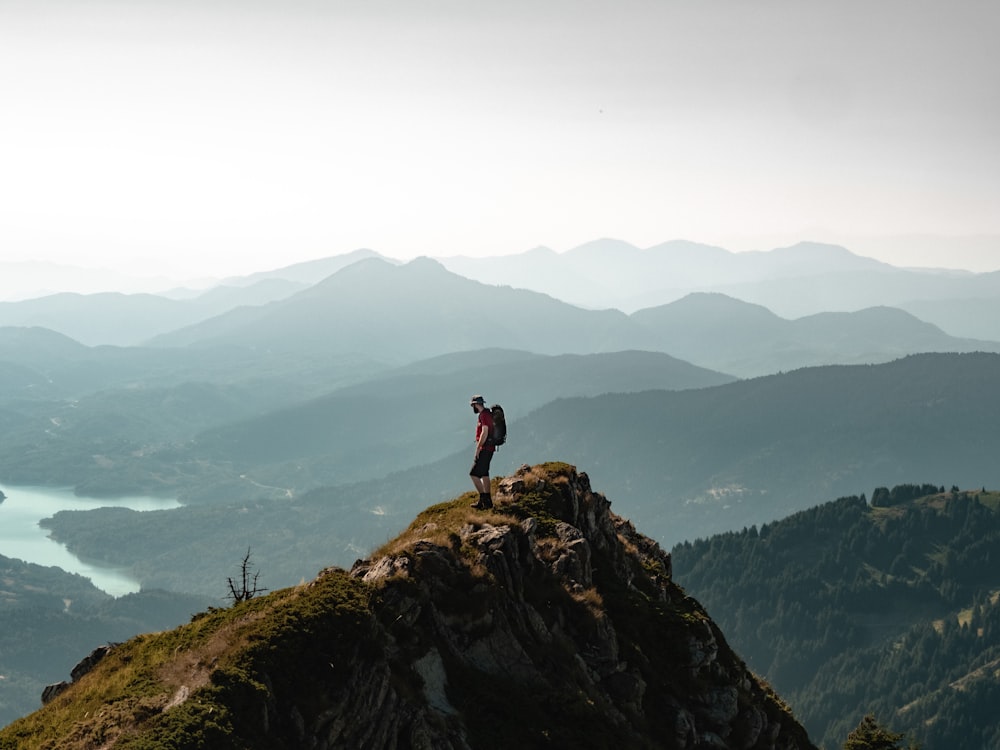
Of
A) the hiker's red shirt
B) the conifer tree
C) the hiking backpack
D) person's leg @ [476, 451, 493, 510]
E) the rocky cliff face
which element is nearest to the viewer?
the rocky cliff face

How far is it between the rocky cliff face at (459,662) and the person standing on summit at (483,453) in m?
0.91

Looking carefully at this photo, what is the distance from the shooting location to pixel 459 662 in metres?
26.7

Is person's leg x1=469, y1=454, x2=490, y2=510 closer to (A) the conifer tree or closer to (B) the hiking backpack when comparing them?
(B) the hiking backpack

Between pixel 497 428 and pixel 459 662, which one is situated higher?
pixel 497 428

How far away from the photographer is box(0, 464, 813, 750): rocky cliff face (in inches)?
848

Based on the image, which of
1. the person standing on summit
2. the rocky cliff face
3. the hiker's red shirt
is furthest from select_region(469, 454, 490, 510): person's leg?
the rocky cliff face

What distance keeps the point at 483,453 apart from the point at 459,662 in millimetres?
9850

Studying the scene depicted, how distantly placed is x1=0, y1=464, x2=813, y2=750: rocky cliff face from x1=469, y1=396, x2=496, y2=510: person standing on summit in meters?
0.91

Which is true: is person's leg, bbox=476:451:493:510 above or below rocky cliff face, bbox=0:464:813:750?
above

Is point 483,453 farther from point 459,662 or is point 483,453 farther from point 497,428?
point 459,662

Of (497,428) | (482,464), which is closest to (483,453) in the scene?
(482,464)

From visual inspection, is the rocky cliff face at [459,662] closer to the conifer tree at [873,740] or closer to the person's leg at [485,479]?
the person's leg at [485,479]

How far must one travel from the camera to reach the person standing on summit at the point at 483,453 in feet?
113

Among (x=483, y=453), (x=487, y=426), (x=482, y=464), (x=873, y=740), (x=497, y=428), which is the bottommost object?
(x=873, y=740)
